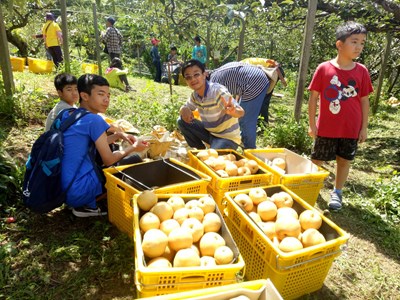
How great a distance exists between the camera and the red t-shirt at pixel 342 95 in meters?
2.93

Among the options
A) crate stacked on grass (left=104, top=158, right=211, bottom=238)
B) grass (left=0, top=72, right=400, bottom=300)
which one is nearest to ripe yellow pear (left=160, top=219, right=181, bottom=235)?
crate stacked on grass (left=104, top=158, right=211, bottom=238)

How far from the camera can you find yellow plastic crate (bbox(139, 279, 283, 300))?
1.22 m

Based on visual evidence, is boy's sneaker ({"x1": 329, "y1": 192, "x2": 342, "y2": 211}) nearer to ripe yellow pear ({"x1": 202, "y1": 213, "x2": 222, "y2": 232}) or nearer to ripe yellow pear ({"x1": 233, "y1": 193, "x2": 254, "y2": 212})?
ripe yellow pear ({"x1": 233, "y1": 193, "x2": 254, "y2": 212})

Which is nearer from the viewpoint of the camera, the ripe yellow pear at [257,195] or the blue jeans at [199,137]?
the ripe yellow pear at [257,195]

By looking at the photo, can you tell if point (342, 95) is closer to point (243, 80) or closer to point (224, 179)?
point (243, 80)

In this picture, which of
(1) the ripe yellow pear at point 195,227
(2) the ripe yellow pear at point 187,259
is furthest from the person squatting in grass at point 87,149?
(2) the ripe yellow pear at point 187,259

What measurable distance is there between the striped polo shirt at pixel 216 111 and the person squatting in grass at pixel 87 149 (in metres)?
1.05

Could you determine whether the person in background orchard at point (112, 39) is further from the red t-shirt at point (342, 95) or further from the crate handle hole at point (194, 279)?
the crate handle hole at point (194, 279)

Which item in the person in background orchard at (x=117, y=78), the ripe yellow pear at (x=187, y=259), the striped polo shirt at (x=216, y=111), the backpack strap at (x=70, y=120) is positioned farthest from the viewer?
the person in background orchard at (x=117, y=78)

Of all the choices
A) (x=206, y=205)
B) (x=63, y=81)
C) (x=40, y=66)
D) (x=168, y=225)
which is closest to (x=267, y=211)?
(x=206, y=205)

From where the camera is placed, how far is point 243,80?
145 inches

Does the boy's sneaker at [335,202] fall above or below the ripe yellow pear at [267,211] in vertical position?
below

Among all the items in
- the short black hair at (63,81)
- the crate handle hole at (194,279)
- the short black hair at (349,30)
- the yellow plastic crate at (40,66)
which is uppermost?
the short black hair at (349,30)

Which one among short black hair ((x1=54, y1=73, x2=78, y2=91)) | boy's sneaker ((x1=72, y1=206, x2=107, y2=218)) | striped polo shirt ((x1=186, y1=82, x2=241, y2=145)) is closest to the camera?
boy's sneaker ((x1=72, y1=206, x2=107, y2=218))
